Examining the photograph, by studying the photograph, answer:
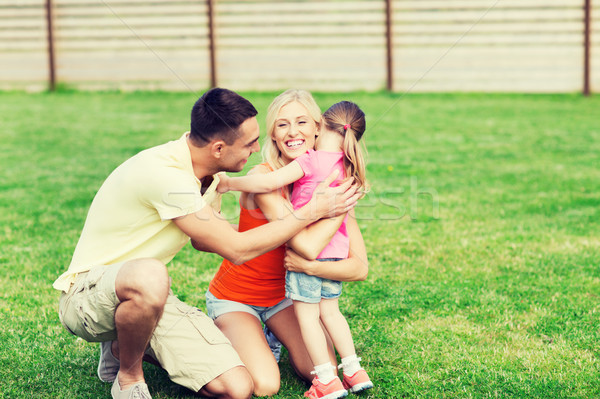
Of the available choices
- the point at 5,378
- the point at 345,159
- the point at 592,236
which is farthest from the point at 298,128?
the point at 592,236

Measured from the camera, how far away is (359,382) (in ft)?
9.83

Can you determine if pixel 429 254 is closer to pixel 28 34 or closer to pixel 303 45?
pixel 303 45

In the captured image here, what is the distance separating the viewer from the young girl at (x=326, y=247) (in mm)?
3025

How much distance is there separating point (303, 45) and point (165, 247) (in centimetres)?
961

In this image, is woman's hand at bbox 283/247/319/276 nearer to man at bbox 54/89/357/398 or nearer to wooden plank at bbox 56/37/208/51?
man at bbox 54/89/357/398

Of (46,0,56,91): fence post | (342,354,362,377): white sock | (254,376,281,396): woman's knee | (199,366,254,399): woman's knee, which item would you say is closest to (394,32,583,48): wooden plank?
(46,0,56,91): fence post

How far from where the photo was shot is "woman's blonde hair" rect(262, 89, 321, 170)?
11.1 feet

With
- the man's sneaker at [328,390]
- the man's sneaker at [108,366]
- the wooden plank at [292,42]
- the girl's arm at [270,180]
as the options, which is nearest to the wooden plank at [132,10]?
the wooden plank at [292,42]

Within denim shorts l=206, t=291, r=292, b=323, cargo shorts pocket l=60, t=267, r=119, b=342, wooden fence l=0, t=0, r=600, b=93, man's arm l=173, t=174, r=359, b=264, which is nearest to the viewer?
cargo shorts pocket l=60, t=267, r=119, b=342

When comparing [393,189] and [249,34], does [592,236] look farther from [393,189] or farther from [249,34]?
[249,34]

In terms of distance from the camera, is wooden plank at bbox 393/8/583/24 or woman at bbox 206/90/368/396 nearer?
woman at bbox 206/90/368/396

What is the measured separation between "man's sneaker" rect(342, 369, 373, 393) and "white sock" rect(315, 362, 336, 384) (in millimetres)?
87

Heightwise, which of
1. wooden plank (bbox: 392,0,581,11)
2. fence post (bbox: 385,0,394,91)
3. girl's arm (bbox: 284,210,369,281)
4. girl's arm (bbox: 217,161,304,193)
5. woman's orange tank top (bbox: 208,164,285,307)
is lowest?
woman's orange tank top (bbox: 208,164,285,307)

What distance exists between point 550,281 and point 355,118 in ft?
6.04
